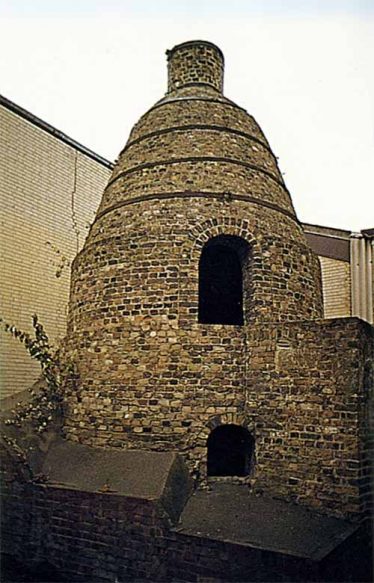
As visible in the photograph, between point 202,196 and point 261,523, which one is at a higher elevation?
point 202,196

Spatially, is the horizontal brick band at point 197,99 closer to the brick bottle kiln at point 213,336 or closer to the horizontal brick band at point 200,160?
the brick bottle kiln at point 213,336

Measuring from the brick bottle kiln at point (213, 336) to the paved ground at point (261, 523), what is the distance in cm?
24

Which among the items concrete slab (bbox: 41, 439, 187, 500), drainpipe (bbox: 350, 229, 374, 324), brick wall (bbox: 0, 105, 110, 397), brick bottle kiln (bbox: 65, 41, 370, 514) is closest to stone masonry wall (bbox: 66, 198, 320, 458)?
brick bottle kiln (bbox: 65, 41, 370, 514)

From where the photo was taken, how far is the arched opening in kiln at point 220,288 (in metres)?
8.85

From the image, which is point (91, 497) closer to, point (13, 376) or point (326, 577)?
point (326, 577)

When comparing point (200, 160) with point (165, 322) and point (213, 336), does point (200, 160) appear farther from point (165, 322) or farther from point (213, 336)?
point (213, 336)

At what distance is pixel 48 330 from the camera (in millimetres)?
10430

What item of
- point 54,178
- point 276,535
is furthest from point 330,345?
point 54,178

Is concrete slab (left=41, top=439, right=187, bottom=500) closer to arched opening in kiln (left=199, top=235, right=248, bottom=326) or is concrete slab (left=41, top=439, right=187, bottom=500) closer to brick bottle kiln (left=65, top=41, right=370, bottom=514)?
brick bottle kiln (left=65, top=41, right=370, bottom=514)

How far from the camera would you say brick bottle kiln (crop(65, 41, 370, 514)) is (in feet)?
20.4

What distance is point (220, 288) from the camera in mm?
8922

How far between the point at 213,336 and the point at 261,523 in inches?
88.3

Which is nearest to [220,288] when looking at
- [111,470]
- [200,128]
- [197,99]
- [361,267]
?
[200,128]

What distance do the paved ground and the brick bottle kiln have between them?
0.80ft
